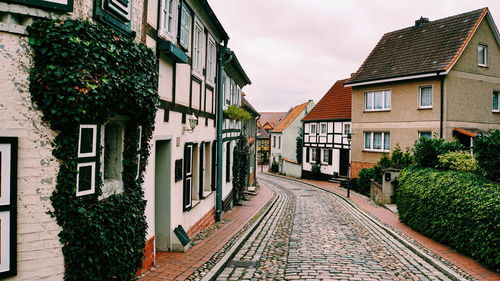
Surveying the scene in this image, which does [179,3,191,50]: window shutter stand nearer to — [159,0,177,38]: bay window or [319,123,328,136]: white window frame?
[159,0,177,38]: bay window

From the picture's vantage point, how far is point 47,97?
410 centimetres

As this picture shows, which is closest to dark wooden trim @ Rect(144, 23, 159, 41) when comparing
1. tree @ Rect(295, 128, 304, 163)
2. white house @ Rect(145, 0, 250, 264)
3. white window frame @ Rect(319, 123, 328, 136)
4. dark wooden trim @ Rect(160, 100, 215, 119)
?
white house @ Rect(145, 0, 250, 264)

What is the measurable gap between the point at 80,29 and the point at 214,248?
5.86 meters

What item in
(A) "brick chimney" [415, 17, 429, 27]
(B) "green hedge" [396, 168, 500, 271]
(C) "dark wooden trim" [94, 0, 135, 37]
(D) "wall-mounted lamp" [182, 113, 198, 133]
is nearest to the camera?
(C) "dark wooden trim" [94, 0, 135, 37]

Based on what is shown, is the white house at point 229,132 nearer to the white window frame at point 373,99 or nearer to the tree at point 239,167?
the tree at point 239,167

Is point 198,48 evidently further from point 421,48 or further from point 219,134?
point 421,48

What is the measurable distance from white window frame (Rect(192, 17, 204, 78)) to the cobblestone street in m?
4.92

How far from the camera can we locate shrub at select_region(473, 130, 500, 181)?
8.21m

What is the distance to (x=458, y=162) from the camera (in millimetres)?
10820

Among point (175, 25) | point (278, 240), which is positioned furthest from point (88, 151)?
point (278, 240)

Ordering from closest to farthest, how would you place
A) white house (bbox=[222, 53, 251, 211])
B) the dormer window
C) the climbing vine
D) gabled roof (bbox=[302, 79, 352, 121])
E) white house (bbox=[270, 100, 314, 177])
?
1. the climbing vine
2. white house (bbox=[222, 53, 251, 211])
3. the dormer window
4. gabled roof (bbox=[302, 79, 352, 121])
5. white house (bbox=[270, 100, 314, 177])

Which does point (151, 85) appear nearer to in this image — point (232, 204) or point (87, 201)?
point (87, 201)

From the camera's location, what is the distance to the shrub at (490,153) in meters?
8.21

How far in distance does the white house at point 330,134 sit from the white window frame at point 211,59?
64.6ft
